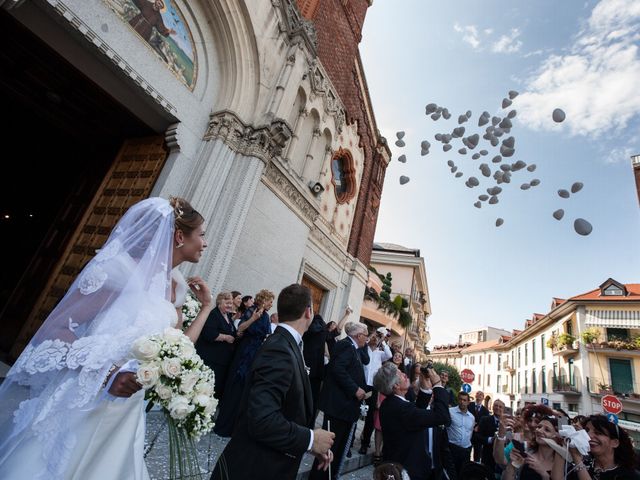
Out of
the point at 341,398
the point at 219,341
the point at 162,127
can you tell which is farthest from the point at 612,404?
the point at 162,127

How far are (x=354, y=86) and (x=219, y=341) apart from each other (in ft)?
41.8

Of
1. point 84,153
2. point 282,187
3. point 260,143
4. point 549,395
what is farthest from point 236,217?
point 549,395

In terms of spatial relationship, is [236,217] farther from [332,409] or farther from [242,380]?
[332,409]

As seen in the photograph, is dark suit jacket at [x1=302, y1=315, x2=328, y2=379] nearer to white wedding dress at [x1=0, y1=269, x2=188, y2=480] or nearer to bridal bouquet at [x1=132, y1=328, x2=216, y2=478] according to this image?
white wedding dress at [x1=0, y1=269, x2=188, y2=480]

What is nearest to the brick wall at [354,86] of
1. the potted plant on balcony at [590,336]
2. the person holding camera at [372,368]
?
the person holding camera at [372,368]

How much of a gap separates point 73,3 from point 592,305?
39.4 metres

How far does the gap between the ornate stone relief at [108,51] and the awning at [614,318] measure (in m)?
37.3

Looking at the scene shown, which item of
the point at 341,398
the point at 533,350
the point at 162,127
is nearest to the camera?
the point at 341,398

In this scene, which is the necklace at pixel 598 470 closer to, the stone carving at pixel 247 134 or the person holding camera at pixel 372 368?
the person holding camera at pixel 372 368

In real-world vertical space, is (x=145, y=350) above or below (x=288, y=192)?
below

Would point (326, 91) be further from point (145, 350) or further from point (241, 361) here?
point (145, 350)

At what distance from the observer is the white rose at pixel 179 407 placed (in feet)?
4.96

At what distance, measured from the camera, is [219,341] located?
478cm

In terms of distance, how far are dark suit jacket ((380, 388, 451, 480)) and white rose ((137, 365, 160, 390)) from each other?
3127mm
